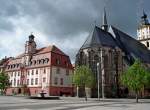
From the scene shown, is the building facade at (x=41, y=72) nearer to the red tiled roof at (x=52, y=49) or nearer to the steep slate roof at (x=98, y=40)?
the red tiled roof at (x=52, y=49)

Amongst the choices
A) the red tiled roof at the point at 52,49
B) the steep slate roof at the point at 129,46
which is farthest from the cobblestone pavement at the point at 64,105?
the steep slate roof at the point at 129,46

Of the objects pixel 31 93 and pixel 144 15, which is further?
pixel 144 15

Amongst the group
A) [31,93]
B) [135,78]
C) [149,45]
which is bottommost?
[31,93]

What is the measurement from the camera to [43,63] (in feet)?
238

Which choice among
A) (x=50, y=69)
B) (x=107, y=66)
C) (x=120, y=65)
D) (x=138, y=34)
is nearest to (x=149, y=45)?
(x=138, y=34)

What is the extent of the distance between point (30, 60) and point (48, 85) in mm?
14734


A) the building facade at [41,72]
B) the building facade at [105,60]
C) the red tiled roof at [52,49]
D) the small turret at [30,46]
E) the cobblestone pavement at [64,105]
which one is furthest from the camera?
the small turret at [30,46]

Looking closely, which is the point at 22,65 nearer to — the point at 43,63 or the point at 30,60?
the point at 30,60

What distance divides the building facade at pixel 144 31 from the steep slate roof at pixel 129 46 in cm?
811

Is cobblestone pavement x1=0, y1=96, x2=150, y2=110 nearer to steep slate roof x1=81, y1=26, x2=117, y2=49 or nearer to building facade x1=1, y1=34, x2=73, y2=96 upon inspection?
Answer: steep slate roof x1=81, y1=26, x2=117, y2=49

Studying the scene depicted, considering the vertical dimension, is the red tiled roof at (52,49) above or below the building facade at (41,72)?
above

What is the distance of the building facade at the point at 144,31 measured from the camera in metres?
93.0

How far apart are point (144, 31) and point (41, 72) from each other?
44.7 m

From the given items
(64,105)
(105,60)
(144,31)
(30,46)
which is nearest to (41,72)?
(30,46)
